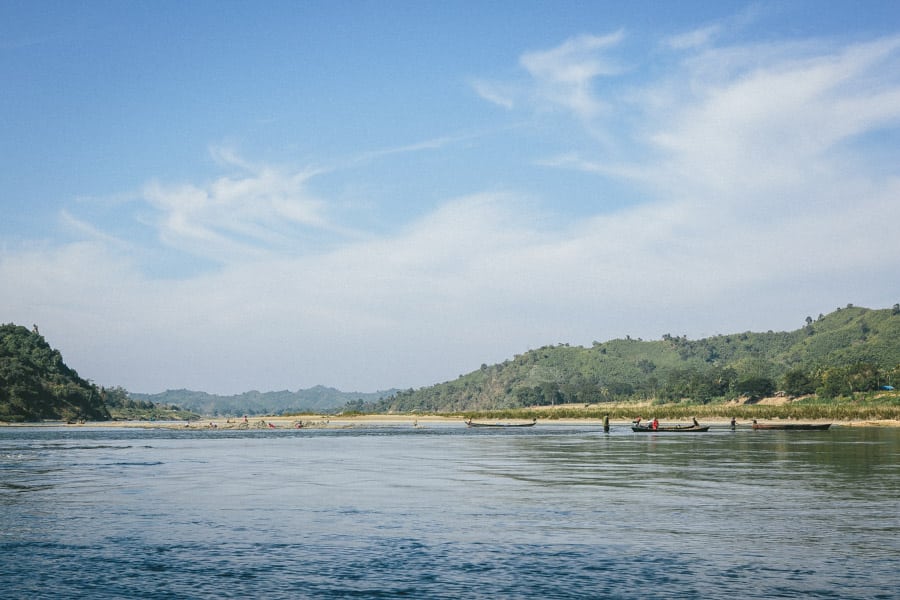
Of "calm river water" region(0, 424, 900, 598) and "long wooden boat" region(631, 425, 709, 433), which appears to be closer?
"calm river water" region(0, 424, 900, 598)

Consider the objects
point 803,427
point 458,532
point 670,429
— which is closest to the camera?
point 458,532

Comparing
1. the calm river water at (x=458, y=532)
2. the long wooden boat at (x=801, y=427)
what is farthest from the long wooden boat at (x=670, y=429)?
the calm river water at (x=458, y=532)

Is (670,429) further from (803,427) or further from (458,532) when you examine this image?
(458,532)

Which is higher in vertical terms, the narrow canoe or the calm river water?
the narrow canoe

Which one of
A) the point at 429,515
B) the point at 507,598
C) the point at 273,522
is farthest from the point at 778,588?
the point at 273,522

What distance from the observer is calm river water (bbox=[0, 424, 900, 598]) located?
21.8 metres

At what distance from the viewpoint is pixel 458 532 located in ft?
97.1

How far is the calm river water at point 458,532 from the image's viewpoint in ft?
71.4

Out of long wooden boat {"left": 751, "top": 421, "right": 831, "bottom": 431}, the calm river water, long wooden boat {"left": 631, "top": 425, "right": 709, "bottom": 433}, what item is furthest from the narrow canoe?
the calm river water

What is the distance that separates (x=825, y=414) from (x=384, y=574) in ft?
442

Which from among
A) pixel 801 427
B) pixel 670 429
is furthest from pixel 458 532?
pixel 801 427

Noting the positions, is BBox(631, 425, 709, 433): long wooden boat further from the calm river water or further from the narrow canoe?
the calm river water

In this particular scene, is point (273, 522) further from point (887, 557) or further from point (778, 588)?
point (887, 557)

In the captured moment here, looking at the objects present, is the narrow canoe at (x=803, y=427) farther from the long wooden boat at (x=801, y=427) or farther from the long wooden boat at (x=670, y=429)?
the long wooden boat at (x=670, y=429)
